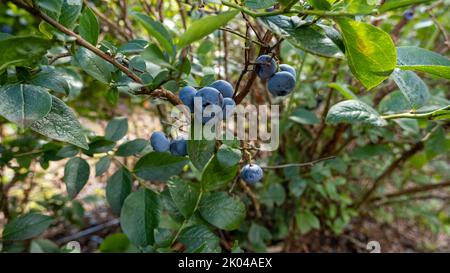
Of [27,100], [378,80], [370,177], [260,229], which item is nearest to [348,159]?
[370,177]

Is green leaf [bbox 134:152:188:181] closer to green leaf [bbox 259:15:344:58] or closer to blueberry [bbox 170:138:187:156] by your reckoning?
blueberry [bbox 170:138:187:156]

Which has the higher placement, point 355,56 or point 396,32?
point 396,32

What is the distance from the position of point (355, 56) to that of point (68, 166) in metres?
0.68

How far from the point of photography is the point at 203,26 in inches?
17.3

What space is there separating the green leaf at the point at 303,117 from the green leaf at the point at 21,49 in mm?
839

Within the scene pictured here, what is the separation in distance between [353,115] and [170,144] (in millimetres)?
398

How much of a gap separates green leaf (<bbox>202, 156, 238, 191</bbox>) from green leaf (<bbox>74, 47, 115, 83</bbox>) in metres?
0.27

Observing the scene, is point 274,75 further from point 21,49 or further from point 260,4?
point 21,49

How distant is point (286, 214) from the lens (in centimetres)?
156

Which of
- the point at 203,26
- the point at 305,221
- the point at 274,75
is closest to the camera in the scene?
the point at 203,26

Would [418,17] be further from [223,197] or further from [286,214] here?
[223,197]

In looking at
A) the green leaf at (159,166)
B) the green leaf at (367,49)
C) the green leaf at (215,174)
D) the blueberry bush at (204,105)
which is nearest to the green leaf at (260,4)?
the blueberry bush at (204,105)

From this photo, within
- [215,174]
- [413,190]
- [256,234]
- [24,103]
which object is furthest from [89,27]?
A: [413,190]
